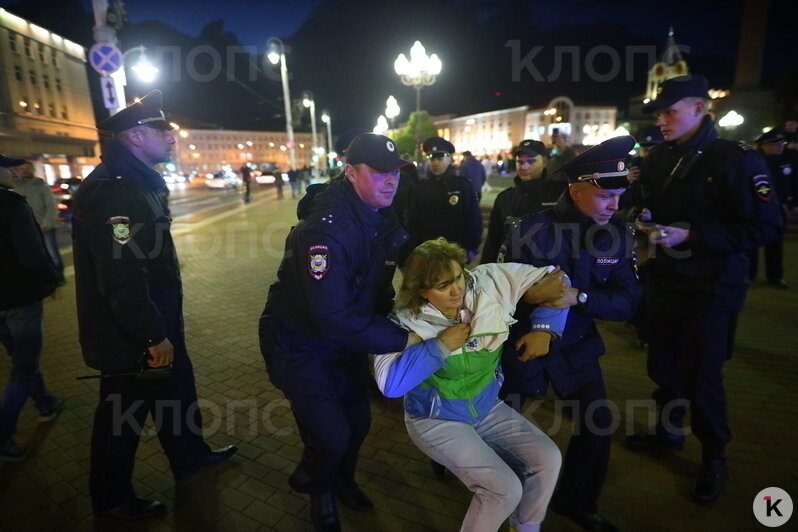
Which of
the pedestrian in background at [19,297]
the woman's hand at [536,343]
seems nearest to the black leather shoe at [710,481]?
the woman's hand at [536,343]

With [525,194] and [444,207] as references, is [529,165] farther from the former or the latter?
[444,207]

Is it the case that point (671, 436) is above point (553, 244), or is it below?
below

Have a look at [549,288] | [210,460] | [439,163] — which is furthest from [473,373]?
[439,163]

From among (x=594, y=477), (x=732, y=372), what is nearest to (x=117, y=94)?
(x=594, y=477)

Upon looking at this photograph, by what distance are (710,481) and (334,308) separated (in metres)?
2.57

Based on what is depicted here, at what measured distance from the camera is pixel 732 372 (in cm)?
413

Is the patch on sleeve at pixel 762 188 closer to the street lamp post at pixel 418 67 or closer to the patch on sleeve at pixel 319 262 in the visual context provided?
the patch on sleeve at pixel 319 262

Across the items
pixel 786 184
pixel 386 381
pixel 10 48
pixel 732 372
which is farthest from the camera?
pixel 10 48

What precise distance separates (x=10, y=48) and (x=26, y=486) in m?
49.3

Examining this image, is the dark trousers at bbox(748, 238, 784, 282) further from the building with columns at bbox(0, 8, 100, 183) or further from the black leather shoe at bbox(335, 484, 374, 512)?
the building with columns at bbox(0, 8, 100, 183)

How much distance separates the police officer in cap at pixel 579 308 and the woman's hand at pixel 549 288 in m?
0.18

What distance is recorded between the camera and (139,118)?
96.3 inches

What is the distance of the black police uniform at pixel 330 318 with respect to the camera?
1.93 metres

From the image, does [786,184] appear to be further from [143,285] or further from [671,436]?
[143,285]
